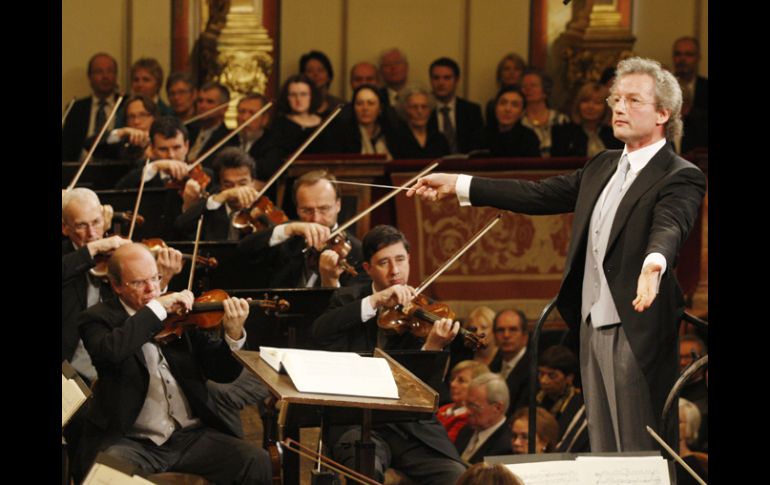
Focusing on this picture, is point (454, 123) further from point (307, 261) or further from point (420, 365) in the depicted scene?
point (420, 365)

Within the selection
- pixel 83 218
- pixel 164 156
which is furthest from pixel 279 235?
pixel 164 156

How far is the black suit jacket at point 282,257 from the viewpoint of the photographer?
562 cm

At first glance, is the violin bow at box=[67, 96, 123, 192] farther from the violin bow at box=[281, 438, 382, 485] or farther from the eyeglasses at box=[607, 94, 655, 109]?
the eyeglasses at box=[607, 94, 655, 109]

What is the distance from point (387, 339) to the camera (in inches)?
189

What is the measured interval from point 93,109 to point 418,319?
4.23 meters

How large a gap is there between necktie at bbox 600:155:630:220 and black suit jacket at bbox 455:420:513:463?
2.05 m

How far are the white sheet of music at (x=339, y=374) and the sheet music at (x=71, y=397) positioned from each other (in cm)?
59

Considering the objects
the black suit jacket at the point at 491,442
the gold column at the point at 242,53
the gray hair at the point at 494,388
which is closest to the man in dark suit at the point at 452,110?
the gold column at the point at 242,53

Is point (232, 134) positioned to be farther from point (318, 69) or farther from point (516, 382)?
point (516, 382)

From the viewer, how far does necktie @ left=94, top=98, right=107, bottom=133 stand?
814cm

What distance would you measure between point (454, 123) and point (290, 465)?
188 inches

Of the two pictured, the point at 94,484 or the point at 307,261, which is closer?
the point at 94,484

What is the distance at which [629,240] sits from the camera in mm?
3516
